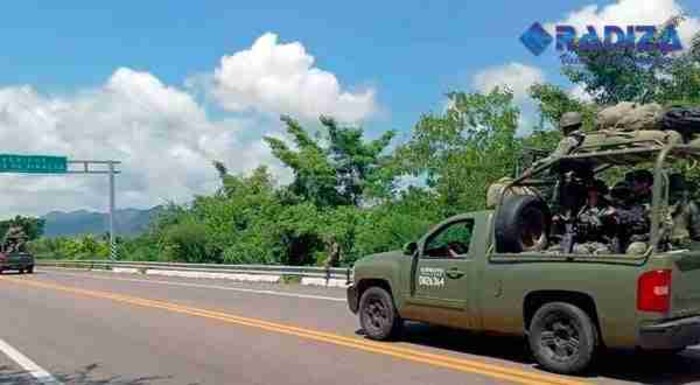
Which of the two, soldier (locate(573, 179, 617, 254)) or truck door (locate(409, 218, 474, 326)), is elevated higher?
soldier (locate(573, 179, 617, 254))

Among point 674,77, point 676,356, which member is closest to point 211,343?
point 676,356

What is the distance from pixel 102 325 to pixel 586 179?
30.2 ft

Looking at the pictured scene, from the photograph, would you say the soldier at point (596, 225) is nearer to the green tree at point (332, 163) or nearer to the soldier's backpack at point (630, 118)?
the soldier's backpack at point (630, 118)

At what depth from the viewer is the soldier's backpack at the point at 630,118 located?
876cm

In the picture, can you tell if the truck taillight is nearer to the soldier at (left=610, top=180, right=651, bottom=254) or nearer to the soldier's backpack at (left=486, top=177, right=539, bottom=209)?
the soldier at (left=610, top=180, right=651, bottom=254)

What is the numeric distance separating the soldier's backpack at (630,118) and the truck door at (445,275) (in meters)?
1.93

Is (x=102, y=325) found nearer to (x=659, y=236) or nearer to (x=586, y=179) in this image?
(x=586, y=179)

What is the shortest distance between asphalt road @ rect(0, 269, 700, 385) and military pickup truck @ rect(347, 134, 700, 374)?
0.41 m

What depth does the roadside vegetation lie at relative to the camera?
27516mm

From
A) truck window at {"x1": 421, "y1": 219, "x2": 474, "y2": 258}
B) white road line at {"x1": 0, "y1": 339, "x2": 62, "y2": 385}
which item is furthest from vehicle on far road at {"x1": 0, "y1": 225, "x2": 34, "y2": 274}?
truck window at {"x1": 421, "y1": 219, "x2": 474, "y2": 258}

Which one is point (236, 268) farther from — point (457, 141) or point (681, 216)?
point (681, 216)

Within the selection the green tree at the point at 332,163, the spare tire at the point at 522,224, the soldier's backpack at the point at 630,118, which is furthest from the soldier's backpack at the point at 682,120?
the green tree at the point at 332,163

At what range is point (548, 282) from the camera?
852 cm

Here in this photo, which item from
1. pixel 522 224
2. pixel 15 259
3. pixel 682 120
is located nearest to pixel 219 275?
pixel 15 259
